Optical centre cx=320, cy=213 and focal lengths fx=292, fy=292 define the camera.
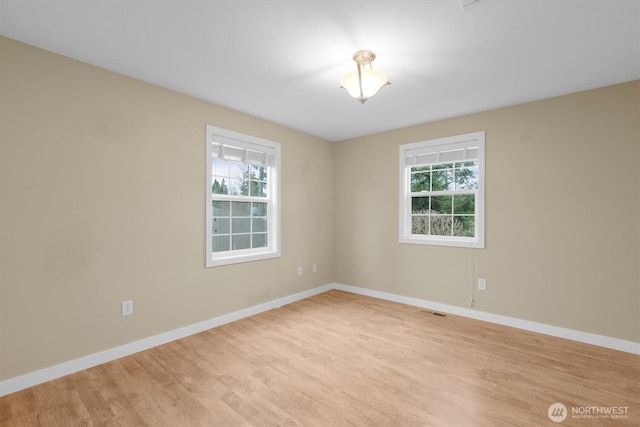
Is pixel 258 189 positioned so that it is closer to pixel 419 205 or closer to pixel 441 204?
pixel 419 205

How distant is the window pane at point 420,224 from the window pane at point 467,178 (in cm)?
61

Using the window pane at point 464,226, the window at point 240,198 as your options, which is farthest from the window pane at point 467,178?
the window at point 240,198

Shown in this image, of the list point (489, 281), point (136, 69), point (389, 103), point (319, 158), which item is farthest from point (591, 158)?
point (136, 69)

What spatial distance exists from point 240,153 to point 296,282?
78.9 inches

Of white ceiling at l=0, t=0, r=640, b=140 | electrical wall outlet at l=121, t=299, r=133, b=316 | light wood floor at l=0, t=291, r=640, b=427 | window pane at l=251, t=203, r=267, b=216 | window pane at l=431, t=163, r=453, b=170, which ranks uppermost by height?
white ceiling at l=0, t=0, r=640, b=140

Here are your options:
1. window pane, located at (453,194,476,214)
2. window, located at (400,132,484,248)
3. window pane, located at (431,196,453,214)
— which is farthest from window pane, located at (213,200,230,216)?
window pane, located at (453,194,476,214)

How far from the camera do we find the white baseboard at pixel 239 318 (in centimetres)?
216

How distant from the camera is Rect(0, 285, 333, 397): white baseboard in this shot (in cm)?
208

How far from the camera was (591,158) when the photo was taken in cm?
Result: 288

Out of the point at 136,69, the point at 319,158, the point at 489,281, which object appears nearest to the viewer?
the point at 136,69

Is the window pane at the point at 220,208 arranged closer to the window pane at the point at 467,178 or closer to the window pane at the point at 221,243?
the window pane at the point at 221,243

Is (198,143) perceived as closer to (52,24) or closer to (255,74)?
(255,74)

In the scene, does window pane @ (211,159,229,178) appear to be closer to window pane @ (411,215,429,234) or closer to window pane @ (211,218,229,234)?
window pane @ (211,218,229,234)

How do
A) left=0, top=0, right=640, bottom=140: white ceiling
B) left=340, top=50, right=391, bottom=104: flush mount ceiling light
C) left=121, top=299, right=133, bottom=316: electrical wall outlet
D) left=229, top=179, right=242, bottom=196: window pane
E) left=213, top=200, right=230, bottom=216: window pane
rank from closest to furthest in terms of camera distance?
left=0, top=0, right=640, bottom=140: white ceiling → left=340, top=50, right=391, bottom=104: flush mount ceiling light → left=121, top=299, right=133, bottom=316: electrical wall outlet → left=213, top=200, right=230, bottom=216: window pane → left=229, top=179, right=242, bottom=196: window pane
